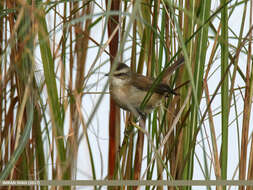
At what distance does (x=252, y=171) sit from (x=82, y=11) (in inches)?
27.6

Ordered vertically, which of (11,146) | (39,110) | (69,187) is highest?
(39,110)

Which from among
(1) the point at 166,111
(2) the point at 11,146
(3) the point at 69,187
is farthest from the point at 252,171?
(2) the point at 11,146

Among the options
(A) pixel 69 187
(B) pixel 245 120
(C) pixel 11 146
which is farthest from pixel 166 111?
(C) pixel 11 146

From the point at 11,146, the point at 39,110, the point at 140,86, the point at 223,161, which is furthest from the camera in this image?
the point at 140,86

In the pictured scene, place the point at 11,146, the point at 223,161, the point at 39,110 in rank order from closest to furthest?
the point at 223,161, the point at 39,110, the point at 11,146

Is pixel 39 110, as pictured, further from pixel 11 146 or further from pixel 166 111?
pixel 166 111

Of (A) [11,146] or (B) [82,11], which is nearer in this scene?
(B) [82,11]

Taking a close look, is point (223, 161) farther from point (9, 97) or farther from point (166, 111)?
point (9, 97)

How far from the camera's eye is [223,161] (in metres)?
1.07

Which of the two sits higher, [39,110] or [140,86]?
[140,86]

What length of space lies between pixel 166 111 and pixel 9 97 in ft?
1.76

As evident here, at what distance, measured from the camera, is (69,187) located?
3.72 ft

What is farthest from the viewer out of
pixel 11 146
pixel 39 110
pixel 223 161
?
pixel 11 146


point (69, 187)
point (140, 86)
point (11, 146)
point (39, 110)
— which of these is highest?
point (140, 86)
